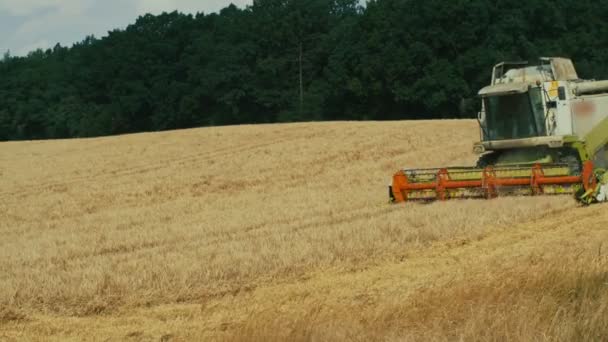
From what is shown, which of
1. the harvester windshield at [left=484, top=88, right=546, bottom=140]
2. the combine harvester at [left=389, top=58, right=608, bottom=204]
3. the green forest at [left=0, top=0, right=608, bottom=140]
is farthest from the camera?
the green forest at [left=0, top=0, right=608, bottom=140]

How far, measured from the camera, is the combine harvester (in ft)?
43.8

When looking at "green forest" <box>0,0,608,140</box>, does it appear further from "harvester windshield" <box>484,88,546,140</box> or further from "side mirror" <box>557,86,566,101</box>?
"side mirror" <box>557,86,566,101</box>

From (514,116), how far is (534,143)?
0.70 m

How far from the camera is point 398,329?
543 cm

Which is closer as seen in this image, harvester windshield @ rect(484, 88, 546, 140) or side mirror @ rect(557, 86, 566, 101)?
side mirror @ rect(557, 86, 566, 101)

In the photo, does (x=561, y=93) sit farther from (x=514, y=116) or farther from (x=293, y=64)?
(x=293, y=64)

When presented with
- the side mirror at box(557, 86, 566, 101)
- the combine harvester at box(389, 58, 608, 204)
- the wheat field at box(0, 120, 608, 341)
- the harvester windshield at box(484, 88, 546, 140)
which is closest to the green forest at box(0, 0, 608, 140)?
the wheat field at box(0, 120, 608, 341)

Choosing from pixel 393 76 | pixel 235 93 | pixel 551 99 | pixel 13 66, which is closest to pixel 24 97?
pixel 13 66

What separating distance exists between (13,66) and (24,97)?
12.6 m

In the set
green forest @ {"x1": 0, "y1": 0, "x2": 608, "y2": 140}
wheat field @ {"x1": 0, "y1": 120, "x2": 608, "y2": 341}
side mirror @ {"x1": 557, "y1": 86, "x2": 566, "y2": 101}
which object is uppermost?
green forest @ {"x1": 0, "y1": 0, "x2": 608, "y2": 140}

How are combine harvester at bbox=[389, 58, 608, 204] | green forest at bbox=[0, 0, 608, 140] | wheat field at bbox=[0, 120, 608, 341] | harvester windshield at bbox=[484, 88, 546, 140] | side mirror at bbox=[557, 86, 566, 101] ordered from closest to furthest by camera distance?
wheat field at bbox=[0, 120, 608, 341] → combine harvester at bbox=[389, 58, 608, 204] → side mirror at bbox=[557, 86, 566, 101] → harvester windshield at bbox=[484, 88, 546, 140] → green forest at bbox=[0, 0, 608, 140]

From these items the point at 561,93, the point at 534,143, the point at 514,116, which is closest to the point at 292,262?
the point at 534,143

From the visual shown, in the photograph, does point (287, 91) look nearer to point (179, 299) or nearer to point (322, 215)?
point (322, 215)

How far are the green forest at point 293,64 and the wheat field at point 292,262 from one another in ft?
102
